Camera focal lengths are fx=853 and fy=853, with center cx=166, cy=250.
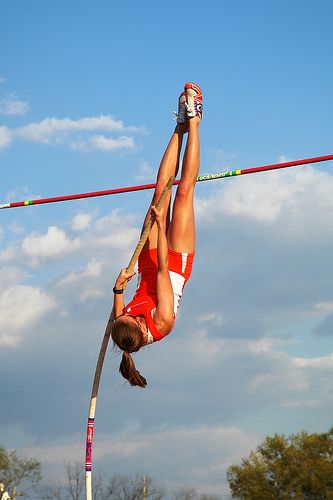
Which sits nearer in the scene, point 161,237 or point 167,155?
point 161,237

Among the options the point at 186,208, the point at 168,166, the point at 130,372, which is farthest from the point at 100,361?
the point at 168,166

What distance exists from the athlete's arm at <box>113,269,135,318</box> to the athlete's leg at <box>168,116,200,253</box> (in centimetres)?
53

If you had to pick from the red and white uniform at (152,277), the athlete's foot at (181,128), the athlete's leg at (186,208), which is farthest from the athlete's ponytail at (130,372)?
the athlete's foot at (181,128)

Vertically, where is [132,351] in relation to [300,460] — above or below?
below

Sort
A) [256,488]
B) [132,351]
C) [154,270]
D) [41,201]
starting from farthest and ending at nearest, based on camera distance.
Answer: [256,488]
[41,201]
[154,270]
[132,351]

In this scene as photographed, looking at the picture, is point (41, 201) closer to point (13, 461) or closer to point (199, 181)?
point (199, 181)

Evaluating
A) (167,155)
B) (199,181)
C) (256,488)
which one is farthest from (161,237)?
(256,488)

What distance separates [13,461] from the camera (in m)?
44.1

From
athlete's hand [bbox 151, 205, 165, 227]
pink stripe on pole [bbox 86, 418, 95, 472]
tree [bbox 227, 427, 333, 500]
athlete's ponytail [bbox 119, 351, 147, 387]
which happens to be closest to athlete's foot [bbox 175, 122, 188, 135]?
athlete's hand [bbox 151, 205, 165, 227]

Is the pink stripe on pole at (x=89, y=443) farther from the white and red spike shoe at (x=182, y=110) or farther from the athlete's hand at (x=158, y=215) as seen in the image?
the white and red spike shoe at (x=182, y=110)

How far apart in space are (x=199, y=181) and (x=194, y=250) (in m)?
1.49

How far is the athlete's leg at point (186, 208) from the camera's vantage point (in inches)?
287

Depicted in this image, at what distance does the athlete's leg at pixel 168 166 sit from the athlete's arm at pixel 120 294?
560 mm

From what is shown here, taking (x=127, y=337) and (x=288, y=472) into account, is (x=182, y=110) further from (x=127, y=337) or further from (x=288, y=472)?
(x=288, y=472)
